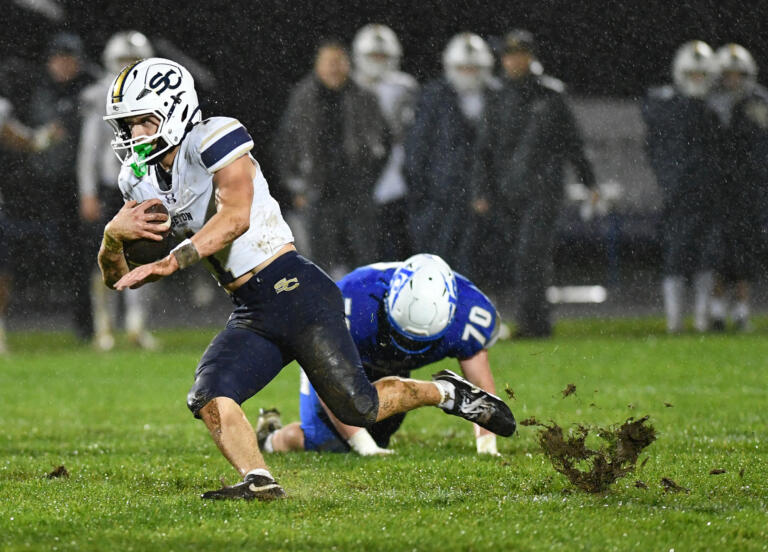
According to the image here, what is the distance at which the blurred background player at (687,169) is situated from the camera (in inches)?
492

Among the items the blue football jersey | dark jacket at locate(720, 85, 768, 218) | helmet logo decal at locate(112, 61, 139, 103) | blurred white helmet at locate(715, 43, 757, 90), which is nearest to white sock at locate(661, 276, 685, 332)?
dark jacket at locate(720, 85, 768, 218)

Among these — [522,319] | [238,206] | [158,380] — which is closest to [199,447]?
[238,206]

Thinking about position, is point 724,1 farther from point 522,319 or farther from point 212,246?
point 212,246

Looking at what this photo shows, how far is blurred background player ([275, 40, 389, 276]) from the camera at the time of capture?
11.4 m

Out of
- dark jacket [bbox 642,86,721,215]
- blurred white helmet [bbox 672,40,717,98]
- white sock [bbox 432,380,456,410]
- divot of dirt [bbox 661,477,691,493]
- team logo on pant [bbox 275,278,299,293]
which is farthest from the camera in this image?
blurred white helmet [bbox 672,40,717,98]

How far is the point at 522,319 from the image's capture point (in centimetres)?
1177

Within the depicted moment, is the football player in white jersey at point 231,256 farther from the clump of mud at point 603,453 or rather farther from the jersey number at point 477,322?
the jersey number at point 477,322

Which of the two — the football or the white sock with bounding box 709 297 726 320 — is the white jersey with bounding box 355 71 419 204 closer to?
the white sock with bounding box 709 297 726 320

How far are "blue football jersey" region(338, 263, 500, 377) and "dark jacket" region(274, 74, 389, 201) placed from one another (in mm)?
5644

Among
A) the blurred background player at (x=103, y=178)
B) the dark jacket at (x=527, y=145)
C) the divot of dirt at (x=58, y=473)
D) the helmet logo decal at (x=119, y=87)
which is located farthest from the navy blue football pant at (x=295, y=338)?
the dark jacket at (x=527, y=145)

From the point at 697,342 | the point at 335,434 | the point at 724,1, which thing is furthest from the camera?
the point at 724,1

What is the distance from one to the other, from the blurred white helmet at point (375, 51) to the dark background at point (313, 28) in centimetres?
259

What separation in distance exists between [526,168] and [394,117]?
4.43 ft

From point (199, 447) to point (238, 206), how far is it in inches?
86.0
